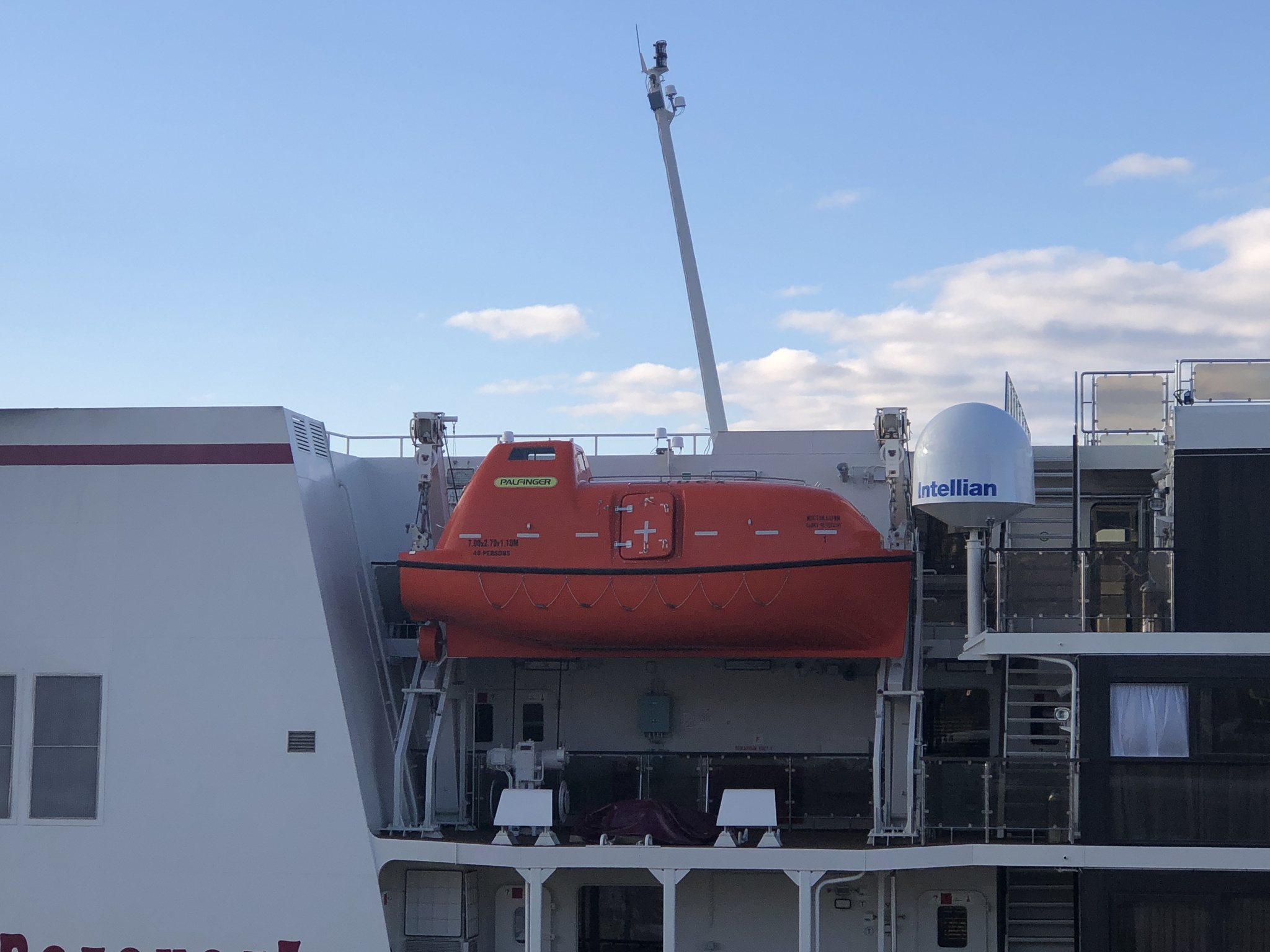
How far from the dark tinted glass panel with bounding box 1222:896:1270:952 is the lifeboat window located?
7.53 m

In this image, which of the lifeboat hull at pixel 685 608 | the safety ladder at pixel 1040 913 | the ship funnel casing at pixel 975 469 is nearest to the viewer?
the ship funnel casing at pixel 975 469

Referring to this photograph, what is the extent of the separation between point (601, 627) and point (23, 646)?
5.72 metres

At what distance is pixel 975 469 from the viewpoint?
1169cm

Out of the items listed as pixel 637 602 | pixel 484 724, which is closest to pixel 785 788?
pixel 637 602

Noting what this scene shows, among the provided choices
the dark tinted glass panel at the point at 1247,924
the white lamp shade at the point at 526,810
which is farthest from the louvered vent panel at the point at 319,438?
the dark tinted glass panel at the point at 1247,924

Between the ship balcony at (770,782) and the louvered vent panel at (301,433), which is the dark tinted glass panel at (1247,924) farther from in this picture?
the louvered vent panel at (301,433)

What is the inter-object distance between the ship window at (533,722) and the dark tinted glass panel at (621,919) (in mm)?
1960

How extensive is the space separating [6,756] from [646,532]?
664 cm

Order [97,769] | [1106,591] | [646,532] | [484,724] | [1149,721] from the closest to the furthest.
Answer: [1149,721]
[1106,591]
[97,769]
[646,532]
[484,724]

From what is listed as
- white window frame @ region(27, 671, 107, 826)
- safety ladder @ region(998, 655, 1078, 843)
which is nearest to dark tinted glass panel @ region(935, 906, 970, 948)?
safety ladder @ region(998, 655, 1078, 843)

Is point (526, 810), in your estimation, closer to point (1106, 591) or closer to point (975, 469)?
point (975, 469)

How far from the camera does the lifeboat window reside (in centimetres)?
1395

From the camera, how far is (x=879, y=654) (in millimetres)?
13391

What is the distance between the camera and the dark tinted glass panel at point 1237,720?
36.1 feet
